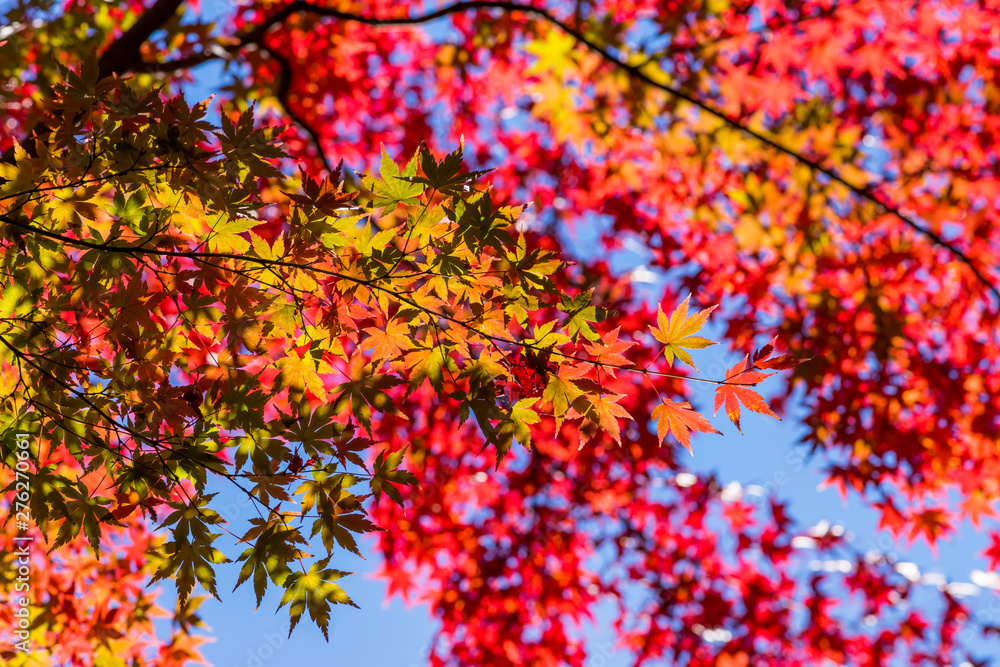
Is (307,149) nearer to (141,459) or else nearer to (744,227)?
(744,227)

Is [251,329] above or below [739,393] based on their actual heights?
below

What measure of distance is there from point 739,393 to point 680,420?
172mm

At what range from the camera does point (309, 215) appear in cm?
154

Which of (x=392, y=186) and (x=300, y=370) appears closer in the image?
(x=392, y=186)

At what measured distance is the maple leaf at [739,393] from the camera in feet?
5.03

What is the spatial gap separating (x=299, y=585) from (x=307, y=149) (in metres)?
4.19

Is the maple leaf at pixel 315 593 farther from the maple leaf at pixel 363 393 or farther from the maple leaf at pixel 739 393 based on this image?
the maple leaf at pixel 739 393

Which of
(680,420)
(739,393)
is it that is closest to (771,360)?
(739,393)

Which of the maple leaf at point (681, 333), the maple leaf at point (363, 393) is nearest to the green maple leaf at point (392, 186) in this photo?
the maple leaf at point (363, 393)

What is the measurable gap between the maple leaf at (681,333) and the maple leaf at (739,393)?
0.37 ft

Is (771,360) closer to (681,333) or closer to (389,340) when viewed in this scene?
(681,333)

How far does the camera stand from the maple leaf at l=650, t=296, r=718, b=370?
1560 mm

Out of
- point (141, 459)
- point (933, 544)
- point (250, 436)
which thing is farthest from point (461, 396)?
point (933, 544)

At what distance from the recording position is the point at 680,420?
161 cm
